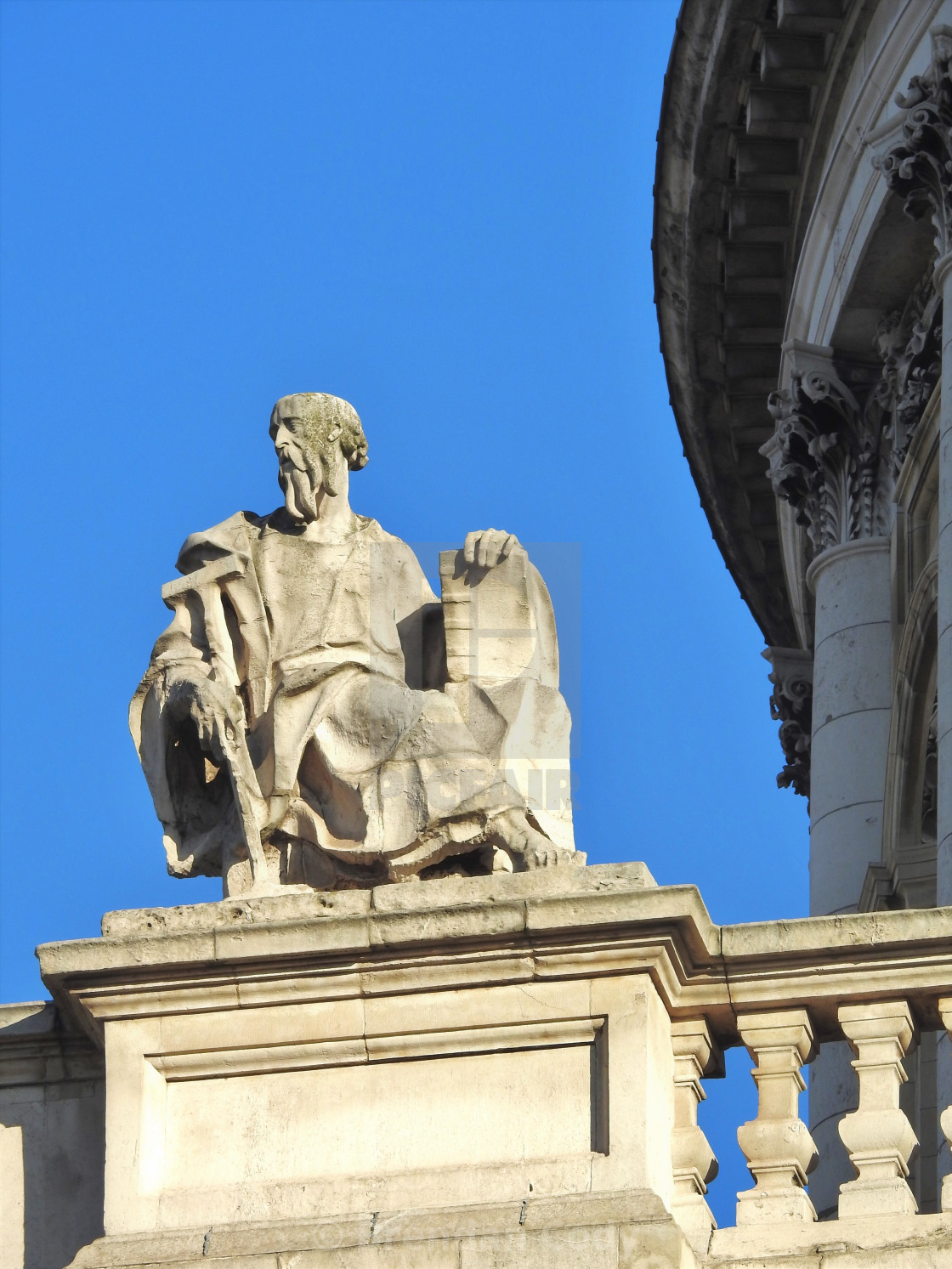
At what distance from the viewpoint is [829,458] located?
2430 centimetres

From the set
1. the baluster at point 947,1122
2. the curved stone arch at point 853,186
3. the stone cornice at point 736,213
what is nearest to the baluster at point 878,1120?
the baluster at point 947,1122

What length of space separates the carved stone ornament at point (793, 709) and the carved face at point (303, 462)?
51.1 feet

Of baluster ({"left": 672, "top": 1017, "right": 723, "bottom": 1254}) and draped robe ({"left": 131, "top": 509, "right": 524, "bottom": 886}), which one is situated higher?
draped robe ({"left": 131, "top": 509, "right": 524, "bottom": 886})

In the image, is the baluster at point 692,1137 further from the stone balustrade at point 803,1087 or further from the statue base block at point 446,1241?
the statue base block at point 446,1241

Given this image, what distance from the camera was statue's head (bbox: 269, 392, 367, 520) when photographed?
1298 cm

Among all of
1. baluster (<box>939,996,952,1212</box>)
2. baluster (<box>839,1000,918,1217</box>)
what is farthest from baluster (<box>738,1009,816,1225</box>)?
baluster (<box>939,996,952,1212</box>)

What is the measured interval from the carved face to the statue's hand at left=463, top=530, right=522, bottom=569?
2.62 feet

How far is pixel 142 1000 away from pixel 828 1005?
2790 millimetres

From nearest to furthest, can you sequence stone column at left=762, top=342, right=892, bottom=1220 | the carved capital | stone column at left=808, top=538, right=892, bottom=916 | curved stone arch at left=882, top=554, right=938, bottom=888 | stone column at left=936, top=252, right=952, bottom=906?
stone column at left=936, top=252, right=952, bottom=906
the carved capital
curved stone arch at left=882, top=554, right=938, bottom=888
stone column at left=808, top=538, right=892, bottom=916
stone column at left=762, top=342, right=892, bottom=1220

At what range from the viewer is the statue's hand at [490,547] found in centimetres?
1258

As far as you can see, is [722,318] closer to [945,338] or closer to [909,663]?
[909,663]

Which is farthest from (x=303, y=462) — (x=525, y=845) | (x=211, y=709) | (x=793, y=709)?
(x=793, y=709)

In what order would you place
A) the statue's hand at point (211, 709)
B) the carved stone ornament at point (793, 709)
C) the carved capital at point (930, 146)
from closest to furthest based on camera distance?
the statue's hand at point (211, 709), the carved capital at point (930, 146), the carved stone ornament at point (793, 709)

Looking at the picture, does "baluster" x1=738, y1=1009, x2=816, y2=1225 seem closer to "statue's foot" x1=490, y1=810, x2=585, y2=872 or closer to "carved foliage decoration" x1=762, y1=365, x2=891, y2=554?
"statue's foot" x1=490, y1=810, x2=585, y2=872
